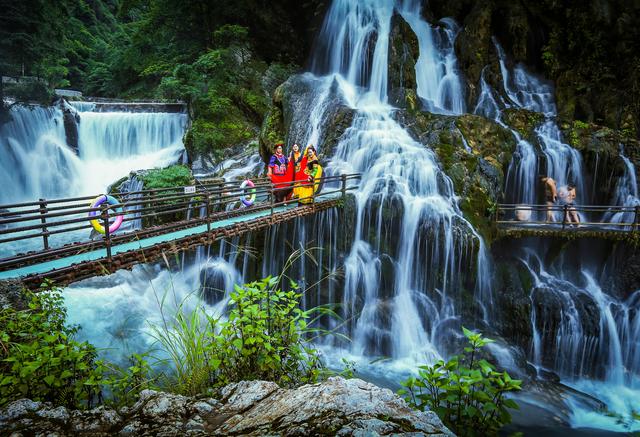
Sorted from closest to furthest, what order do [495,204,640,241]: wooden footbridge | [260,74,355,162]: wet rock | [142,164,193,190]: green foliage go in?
[495,204,640,241]: wooden footbridge < [260,74,355,162]: wet rock < [142,164,193,190]: green foliage

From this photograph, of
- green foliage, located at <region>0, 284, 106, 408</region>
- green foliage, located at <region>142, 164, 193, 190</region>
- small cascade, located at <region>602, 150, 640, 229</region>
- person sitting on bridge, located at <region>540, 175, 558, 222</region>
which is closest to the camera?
green foliage, located at <region>0, 284, 106, 408</region>

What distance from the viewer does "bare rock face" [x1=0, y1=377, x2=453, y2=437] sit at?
6.10ft

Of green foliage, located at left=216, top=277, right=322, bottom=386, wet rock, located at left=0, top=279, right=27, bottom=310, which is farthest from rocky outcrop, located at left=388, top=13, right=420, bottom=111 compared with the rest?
wet rock, located at left=0, top=279, right=27, bottom=310

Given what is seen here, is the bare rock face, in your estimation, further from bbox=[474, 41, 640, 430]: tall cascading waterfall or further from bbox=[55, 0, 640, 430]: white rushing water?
bbox=[474, 41, 640, 430]: tall cascading waterfall

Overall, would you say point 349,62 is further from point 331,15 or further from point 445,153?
point 445,153

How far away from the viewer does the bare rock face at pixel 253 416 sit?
186 cm

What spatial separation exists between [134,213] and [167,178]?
216 inches

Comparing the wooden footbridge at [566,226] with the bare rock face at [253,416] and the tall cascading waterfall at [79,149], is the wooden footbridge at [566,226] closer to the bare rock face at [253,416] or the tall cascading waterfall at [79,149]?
the bare rock face at [253,416]

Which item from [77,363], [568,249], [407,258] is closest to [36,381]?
[77,363]

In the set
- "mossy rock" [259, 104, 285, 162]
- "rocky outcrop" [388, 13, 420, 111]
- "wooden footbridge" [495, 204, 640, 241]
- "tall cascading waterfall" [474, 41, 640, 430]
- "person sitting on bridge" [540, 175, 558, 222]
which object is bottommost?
"tall cascading waterfall" [474, 41, 640, 430]

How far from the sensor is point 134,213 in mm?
9039

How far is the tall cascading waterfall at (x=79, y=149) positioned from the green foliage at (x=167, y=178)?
194 inches

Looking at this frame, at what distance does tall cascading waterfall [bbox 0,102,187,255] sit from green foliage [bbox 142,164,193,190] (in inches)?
194

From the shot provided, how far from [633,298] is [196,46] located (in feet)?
78.6
